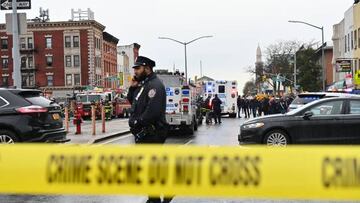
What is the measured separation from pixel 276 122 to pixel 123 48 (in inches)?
4051

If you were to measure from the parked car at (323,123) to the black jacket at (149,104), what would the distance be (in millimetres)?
7663

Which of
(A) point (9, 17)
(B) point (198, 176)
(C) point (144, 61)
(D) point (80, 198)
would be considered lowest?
(D) point (80, 198)

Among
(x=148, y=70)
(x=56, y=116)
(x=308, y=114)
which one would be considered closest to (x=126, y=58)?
(x=308, y=114)

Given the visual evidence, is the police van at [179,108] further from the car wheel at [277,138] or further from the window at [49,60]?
the window at [49,60]

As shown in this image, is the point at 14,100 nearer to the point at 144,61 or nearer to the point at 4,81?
the point at 144,61

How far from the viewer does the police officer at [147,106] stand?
6812 millimetres

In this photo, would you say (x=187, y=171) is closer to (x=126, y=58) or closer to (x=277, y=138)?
(x=277, y=138)

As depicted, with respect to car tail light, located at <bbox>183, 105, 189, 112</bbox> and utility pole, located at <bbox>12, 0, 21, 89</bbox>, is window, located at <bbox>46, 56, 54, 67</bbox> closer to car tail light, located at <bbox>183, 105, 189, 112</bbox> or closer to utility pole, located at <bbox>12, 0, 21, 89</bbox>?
car tail light, located at <bbox>183, 105, 189, 112</bbox>

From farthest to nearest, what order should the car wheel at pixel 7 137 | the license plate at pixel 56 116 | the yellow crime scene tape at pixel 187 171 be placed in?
the license plate at pixel 56 116
the car wheel at pixel 7 137
the yellow crime scene tape at pixel 187 171

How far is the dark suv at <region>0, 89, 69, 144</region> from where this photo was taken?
11.2m

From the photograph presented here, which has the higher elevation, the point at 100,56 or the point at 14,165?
the point at 100,56

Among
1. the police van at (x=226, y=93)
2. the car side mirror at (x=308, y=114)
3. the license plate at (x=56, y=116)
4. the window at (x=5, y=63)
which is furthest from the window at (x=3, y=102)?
the window at (x=5, y=63)

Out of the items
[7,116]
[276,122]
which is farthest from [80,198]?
[276,122]

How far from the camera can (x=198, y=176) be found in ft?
12.7
